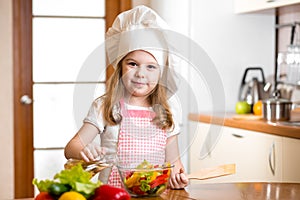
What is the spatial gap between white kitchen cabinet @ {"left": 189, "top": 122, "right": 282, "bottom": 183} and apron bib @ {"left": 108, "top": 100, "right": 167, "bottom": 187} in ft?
3.38

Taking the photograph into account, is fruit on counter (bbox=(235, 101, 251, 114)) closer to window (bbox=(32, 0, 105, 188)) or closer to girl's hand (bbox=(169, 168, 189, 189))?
window (bbox=(32, 0, 105, 188))

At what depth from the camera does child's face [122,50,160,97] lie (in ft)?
5.49

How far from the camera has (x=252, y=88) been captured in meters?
3.73

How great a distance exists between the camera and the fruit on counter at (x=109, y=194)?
1.17m

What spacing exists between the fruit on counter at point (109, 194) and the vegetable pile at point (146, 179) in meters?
0.36

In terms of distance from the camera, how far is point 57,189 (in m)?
1.20

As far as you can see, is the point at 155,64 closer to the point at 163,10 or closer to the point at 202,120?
the point at 202,120

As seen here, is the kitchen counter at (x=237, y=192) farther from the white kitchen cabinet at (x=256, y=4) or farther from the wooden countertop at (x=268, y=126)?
the white kitchen cabinet at (x=256, y=4)

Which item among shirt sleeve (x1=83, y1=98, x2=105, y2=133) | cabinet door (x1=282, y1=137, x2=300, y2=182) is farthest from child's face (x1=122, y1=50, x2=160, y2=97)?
cabinet door (x1=282, y1=137, x2=300, y2=182)

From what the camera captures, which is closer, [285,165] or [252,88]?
[285,165]

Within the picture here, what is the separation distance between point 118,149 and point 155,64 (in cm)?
28

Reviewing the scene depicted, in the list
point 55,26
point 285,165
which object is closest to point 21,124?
point 55,26

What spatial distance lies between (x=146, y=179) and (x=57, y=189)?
41cm

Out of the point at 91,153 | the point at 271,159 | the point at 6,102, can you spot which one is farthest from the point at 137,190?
the point at 6,102
